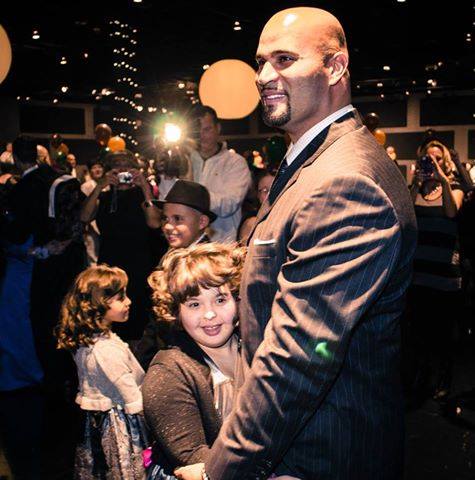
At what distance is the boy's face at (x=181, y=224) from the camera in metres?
3.03

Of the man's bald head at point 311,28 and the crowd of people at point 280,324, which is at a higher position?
the man's bald head at point 311,28

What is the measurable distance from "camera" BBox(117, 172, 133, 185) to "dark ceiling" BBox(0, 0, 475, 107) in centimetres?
478

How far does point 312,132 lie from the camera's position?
1.30 metres

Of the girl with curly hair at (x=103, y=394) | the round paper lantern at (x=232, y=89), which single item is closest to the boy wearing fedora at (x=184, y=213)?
the girl with curly hair at (x=103, y=394)

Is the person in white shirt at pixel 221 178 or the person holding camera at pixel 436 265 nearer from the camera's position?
the person in white shirt at pixel 221 178

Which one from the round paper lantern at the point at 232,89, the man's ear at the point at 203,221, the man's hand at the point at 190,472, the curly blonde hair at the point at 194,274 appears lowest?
the man's hand at the point at 190,472

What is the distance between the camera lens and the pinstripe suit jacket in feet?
3.49

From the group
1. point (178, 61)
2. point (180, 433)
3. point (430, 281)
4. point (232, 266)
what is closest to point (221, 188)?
point (430, 281)

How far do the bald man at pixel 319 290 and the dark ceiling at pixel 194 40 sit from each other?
7.44 m

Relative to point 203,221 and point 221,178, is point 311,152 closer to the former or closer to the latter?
point 203,221

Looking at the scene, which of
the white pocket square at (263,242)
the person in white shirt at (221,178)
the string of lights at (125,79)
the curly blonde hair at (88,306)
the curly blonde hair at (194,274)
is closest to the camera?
the white pocket square at (263,242)

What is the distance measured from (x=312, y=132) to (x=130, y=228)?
299cm

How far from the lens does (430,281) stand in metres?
4.12

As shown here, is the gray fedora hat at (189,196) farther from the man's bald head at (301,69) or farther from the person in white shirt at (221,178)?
the man's bald head at (301,69)
